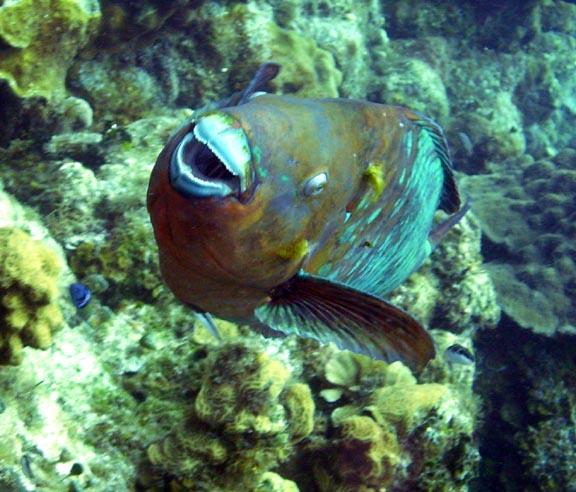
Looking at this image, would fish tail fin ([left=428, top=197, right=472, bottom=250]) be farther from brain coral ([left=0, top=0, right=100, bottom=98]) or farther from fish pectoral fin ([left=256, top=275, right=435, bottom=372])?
brain coral ([left=0, top=0, right=100, bottom=98])

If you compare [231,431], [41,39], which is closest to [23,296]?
[231,431]

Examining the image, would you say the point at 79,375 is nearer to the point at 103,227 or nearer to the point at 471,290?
the point at 103,227

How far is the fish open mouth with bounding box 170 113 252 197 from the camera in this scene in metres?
1.30

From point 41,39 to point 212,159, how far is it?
160 inches

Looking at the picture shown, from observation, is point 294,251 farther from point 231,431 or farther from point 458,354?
point 458,354

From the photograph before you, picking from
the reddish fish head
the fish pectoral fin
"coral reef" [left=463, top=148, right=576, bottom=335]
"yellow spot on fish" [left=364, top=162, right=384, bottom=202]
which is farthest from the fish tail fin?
"coral reef" [left=463, top=148, right=576, bottom=335]

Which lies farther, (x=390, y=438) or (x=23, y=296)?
(x=390, y=438)

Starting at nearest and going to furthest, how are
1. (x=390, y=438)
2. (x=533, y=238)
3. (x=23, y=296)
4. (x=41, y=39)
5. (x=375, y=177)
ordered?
(x=375, y=177), (x=23, y=296), (x=390, y=438), (x=41, y=39), (x=533, y=238)

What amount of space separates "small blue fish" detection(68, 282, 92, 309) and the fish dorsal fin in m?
2.19

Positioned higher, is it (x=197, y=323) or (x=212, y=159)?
(x=212, y=159)

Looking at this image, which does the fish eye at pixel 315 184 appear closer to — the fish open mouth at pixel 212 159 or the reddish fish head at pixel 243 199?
the reddish fish head at pixel 243 199

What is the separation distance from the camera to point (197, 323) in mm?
3574

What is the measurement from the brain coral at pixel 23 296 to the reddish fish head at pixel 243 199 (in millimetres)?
1212

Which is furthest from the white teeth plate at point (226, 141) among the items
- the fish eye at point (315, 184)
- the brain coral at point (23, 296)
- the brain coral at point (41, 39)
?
the brain coral at point (41, 39)
